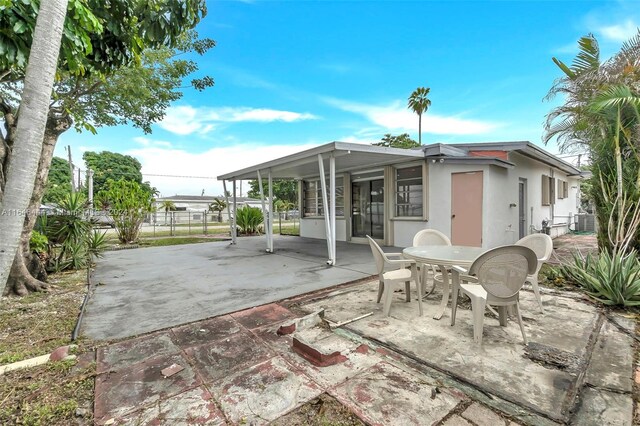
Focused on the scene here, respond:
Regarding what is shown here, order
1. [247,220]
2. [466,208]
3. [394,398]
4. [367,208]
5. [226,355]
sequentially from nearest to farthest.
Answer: [394,398] → [226,355] → [466,208] → [367,208] → [247,220]

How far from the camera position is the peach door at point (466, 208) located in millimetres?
6945

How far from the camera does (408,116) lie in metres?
24.2

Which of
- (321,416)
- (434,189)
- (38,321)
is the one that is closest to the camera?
(321,416)

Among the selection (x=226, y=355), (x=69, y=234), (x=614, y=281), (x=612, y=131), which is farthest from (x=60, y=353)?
(x=612, y=131)

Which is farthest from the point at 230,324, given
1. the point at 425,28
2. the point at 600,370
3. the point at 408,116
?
the point at 408,116

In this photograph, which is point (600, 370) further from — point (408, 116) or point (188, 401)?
point (408, 116)

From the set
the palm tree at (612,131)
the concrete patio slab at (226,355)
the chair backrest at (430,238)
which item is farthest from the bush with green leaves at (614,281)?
the concrete patio slab at (226,355)

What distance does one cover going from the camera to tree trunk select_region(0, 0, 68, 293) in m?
1.28

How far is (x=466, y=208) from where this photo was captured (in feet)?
23.4

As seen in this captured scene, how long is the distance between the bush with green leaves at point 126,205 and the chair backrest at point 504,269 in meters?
11.1

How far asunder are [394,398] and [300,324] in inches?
50.2

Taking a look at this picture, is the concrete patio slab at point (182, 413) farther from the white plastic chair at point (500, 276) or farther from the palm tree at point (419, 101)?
the palm tree at point (419, 101)

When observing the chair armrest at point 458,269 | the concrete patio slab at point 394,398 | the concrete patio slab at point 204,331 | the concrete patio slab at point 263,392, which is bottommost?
the concrete patio slab at point 204,331

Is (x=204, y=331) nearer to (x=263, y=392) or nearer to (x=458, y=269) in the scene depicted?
(x=263, y=392)
